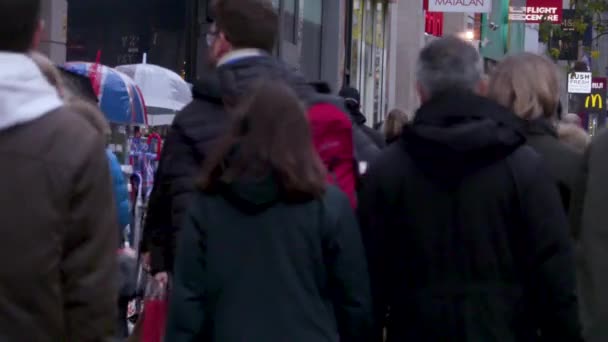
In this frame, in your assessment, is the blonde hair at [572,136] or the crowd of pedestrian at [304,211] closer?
the crowd of pedestrian at [304,211]

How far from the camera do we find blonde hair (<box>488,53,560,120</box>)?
18.6 ft

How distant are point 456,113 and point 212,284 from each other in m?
1.19

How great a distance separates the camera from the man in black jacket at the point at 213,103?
5172 mm

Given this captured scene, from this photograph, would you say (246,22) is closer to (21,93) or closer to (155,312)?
(155,312)

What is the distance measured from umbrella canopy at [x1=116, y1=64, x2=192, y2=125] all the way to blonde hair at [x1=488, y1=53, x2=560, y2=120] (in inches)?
310

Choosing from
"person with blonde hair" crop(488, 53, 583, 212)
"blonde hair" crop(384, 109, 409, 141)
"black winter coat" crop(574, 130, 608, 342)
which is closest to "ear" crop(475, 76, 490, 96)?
"person with blonde hair" crop(488, 53, 583, 212)

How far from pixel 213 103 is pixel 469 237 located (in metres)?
1.21

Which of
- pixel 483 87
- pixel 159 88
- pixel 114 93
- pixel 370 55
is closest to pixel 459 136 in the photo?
pixel 483 87

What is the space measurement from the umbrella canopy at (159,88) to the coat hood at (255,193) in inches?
351

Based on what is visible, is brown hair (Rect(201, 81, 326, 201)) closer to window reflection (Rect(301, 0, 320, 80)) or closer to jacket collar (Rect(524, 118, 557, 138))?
jacket collar (Rect(524, 118, 557, 138))

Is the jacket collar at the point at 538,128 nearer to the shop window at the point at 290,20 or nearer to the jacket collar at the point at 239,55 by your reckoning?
the jacket collar at the point at 239,55

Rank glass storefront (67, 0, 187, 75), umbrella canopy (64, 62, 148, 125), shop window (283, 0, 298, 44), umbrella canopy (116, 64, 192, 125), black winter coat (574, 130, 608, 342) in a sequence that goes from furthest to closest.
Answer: shop window (283, 0, 298, 44) < glass storefront (67, 0, 187, 75) < umbrella canopy (116, 64, 192, 125) < umbrella canopy (64, 62, 148, 125) < black winter coat (574, 130, 608, 342)

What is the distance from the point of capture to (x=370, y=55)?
25.7m

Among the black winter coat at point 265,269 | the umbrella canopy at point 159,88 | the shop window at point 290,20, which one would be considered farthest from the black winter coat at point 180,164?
the shop window at point 290,20
